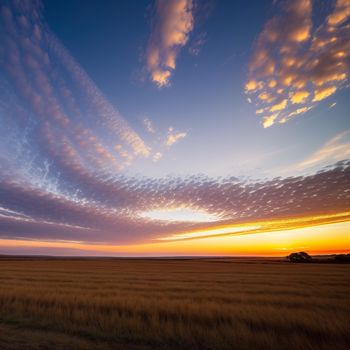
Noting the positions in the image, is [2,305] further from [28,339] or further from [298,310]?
[298,310]

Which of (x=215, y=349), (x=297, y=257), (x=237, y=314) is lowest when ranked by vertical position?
(x=215, y=349)

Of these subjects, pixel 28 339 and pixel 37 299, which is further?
pixel 37 299

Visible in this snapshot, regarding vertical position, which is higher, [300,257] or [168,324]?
[300,257]

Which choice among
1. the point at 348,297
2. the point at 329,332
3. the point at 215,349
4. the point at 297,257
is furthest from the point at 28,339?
the point at 297,257

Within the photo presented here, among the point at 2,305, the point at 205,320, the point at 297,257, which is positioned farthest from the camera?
the point at 297,257

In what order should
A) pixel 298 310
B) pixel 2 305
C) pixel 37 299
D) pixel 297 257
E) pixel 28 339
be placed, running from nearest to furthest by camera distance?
pixel 28 339, pixel 298 310, pixel 2 305, pixel 37 299, pixel 297 257

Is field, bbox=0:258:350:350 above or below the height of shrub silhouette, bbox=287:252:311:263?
below

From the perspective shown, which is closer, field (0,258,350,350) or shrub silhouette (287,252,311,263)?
field (0,258,350,350)

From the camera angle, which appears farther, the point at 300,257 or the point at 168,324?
the point at 300,257

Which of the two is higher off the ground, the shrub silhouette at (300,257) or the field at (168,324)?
the shrub silhouette at (300,257)

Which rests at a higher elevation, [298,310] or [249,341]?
[298,310]

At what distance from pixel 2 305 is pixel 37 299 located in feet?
4.61

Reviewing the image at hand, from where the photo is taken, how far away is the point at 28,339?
742cm

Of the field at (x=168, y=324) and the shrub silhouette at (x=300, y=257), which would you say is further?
the shrub silhouette at (x=300, y=257)
